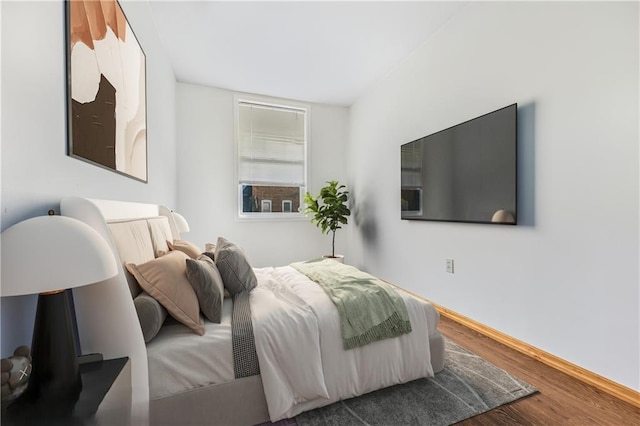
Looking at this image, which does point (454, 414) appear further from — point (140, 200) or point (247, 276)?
point (140, 200)

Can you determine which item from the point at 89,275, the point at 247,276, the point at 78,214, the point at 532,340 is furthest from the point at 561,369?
the point at 78,214

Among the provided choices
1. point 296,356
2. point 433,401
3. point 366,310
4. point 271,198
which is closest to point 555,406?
point 433,401

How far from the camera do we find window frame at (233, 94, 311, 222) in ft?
12.7

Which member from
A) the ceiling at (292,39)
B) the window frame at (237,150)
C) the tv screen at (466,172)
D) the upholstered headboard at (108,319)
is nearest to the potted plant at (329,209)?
the window frame at (237,150)

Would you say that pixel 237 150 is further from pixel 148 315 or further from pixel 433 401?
pixel 433 401

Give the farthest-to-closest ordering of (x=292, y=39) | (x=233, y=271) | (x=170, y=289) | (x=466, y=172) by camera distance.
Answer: (x=292, y=39)
(x=466, y=172)
(x=233, y=271)
(x=170, y=289)

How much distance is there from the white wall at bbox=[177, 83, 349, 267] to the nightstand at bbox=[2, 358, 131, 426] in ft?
9.60

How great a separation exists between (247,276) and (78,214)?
0.97 metres

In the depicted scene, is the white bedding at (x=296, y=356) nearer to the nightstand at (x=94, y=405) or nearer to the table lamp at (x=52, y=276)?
the nightstand at (x=94, y=405)

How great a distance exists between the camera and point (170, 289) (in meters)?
1.24

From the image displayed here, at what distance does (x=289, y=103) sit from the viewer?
4.12 meters

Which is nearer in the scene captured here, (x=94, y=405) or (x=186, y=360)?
(x=94, y=405)

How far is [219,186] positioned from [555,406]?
389cm

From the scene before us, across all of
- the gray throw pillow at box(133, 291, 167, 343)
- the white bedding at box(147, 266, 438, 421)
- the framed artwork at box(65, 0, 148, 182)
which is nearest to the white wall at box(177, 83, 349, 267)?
the framed artwork at box(65, 0, 148, 182)
